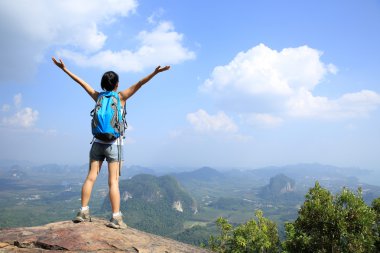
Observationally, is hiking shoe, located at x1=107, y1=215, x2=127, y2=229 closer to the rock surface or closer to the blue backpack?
the rock surface

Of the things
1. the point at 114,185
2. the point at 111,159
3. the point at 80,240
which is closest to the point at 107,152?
the point at 111,159

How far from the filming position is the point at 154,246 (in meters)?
7.52

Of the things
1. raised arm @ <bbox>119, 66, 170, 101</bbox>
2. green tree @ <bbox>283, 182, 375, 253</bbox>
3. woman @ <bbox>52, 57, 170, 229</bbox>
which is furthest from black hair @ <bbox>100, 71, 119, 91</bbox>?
green tree @ <bbox>283, 182, 375, 253</bbox>

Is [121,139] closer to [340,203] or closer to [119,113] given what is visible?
[119,113]

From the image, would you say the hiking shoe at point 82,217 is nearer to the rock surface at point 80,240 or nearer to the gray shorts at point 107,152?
the rock surface at point 80,240

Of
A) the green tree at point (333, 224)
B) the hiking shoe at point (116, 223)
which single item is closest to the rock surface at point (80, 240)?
the hiking shoe at point (116, 223)

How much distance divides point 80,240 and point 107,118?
2.95m

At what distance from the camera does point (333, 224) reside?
24500 mm

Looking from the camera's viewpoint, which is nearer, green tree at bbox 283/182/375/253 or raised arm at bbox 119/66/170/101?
raised arm at bbox 119/66/170/101

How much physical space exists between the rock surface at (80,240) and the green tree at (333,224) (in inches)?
804

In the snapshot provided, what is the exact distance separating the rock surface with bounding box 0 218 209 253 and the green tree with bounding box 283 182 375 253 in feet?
67.0

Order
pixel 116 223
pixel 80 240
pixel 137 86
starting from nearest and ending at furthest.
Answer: pixel 80 240
pixel 116 223
pixel 137 86

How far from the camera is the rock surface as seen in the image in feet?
22.3

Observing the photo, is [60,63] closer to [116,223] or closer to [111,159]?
[111,159]
